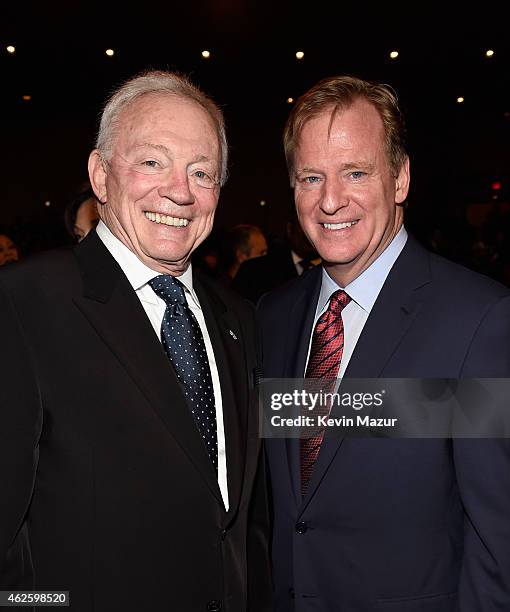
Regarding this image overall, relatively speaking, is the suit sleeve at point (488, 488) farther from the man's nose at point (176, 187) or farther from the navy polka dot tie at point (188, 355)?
the man's nose at point (176, 187)

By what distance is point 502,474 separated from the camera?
1.70 metres

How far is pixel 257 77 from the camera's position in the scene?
32.2ft

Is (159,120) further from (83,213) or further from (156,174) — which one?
(83,213)

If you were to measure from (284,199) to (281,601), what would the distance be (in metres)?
11.9

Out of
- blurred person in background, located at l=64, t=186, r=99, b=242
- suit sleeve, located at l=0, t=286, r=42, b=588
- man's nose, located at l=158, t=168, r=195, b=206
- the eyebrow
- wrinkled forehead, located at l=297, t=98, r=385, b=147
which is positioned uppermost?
blurred person in background, located at l=64, t=186, r=99, b=242

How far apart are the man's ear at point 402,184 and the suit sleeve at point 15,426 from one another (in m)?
1.27

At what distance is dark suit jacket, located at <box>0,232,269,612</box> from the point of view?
1505 millimetres

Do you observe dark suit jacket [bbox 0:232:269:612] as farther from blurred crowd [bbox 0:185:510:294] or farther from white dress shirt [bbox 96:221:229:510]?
blurred crowd [bbox 0:185:510:294]

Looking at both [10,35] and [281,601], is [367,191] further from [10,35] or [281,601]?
[10,35]

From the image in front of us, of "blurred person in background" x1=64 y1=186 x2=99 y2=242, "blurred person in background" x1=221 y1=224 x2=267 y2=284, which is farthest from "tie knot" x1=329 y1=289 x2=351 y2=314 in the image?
"blurred person in background" x1=221 y1=224 x2=267 y2=284

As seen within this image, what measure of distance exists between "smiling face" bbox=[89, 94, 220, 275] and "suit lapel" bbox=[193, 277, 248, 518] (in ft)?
0.76

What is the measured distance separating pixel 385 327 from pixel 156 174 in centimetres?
78

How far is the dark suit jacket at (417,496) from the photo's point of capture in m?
1.71

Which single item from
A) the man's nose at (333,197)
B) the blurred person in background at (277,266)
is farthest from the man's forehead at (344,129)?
the blurred person in background at (277,266)
